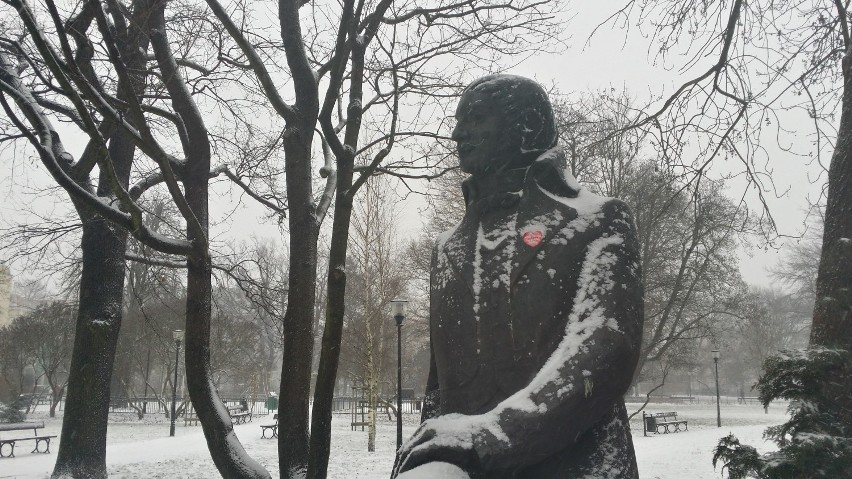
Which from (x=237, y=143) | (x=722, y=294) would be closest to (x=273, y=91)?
(x=237, y=143)

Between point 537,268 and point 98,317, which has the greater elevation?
point 98,317

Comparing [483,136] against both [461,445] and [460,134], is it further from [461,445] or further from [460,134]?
[461,445]

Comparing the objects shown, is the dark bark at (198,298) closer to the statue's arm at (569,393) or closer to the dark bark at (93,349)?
the dark bark at (93,349)

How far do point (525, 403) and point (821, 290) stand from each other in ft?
18.9

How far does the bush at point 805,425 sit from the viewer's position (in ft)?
13.4

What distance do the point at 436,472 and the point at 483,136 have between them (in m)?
1.08

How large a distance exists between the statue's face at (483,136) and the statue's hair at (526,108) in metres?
0.03

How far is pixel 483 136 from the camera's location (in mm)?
2012

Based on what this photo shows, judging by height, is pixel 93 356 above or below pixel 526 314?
above

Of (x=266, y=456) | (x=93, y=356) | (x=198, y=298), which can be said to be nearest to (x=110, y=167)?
(x=198, y=298)

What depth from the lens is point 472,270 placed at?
1.96 metres

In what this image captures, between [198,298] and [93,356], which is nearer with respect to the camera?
[198,298]

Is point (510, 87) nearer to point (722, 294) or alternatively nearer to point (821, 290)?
point (821, 290)

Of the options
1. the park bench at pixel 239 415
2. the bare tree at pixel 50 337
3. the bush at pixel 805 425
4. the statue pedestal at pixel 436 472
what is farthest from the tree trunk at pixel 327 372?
the bare tree at pixel 50 337
